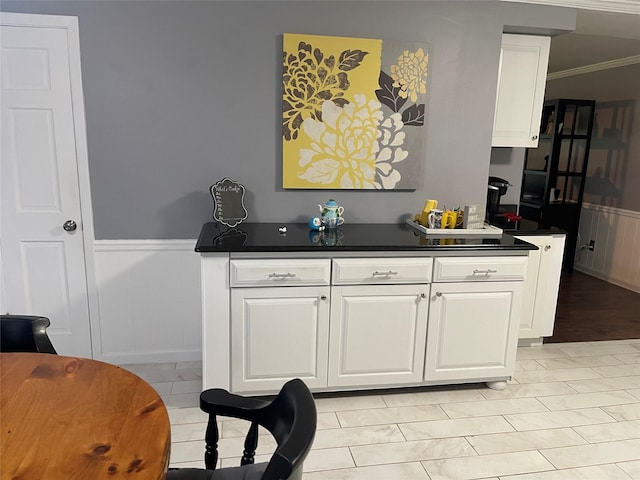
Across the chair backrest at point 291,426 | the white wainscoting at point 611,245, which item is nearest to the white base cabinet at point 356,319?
the chair backrest at point 291,426

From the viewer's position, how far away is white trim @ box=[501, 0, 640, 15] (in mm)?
2982

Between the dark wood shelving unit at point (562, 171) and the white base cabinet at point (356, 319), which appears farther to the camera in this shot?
the dark wood shelving unit at point (562, 171)

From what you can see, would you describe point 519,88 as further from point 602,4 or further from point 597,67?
point 597,67

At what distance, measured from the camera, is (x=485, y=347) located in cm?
276

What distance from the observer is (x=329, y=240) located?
261cm

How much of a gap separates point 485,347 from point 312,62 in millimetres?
1937

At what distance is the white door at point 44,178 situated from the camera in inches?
104

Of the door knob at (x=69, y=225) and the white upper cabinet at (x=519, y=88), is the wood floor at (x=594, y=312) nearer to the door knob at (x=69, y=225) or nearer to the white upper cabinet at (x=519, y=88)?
the white upper cabinet at (x=519, y=88)

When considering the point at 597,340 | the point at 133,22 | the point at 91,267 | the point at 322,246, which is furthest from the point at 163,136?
the point at 597,340

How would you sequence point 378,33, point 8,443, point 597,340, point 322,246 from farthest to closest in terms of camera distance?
point 597,340, point 378,33, point 322,246, point 8,443

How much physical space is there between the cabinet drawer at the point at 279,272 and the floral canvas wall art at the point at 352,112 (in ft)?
2.28

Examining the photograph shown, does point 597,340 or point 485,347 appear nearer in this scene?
point 485,347

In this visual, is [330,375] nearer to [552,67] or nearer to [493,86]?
[493,86]

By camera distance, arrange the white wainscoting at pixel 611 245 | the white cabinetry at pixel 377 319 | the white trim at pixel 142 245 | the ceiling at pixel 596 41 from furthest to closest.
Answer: the white wainscoting at pixel 611 245
the ceiling at pixel 596 41
the white trim at pixel 142 245
the white cabinetry at pixel 377 319
